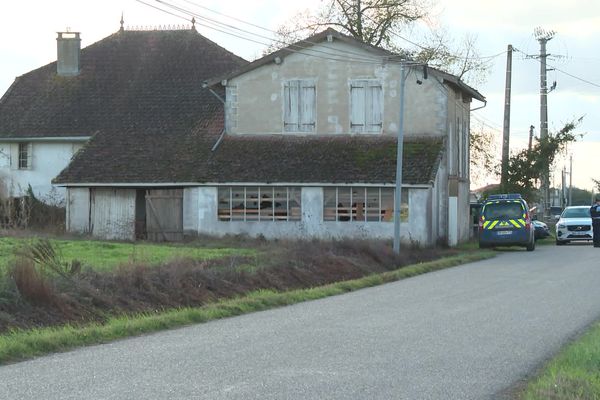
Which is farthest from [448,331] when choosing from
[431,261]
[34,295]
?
[431,261]

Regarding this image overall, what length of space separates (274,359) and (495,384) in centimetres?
254

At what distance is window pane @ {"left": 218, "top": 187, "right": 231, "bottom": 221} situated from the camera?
3812 centimetres

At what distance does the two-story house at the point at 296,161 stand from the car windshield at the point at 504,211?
7.12 ft

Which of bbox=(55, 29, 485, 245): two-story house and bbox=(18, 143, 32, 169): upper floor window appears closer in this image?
bbox=(55, 29, 485, 245): two-story house

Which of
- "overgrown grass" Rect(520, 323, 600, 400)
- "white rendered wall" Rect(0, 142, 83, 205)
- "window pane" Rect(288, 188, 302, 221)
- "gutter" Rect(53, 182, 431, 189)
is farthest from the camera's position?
"white rendered wall" Rect(0, 142, 83, 205)

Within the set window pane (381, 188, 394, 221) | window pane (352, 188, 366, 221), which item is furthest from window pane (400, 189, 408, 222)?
window pane (352, 188, 366, 221)

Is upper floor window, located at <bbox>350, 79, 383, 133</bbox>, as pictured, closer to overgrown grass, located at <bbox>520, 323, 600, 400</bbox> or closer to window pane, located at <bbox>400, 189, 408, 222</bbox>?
window pane, located at <bbox>400, 189, 408, 222</bbox>

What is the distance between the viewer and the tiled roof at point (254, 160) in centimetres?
3681

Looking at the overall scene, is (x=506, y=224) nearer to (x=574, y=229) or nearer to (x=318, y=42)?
(x=574, y=229)

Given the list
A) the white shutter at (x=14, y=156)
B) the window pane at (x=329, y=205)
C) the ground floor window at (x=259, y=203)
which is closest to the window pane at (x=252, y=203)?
the ground floor window at (x=259, y=203)

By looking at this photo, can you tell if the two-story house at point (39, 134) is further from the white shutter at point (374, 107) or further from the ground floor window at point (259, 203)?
the white shutter at point (374, 107)

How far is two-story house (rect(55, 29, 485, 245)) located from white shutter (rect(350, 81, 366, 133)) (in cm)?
5

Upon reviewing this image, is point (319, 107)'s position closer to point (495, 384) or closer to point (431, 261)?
→ point (431, 261)

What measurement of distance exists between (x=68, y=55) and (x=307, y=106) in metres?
14.7
